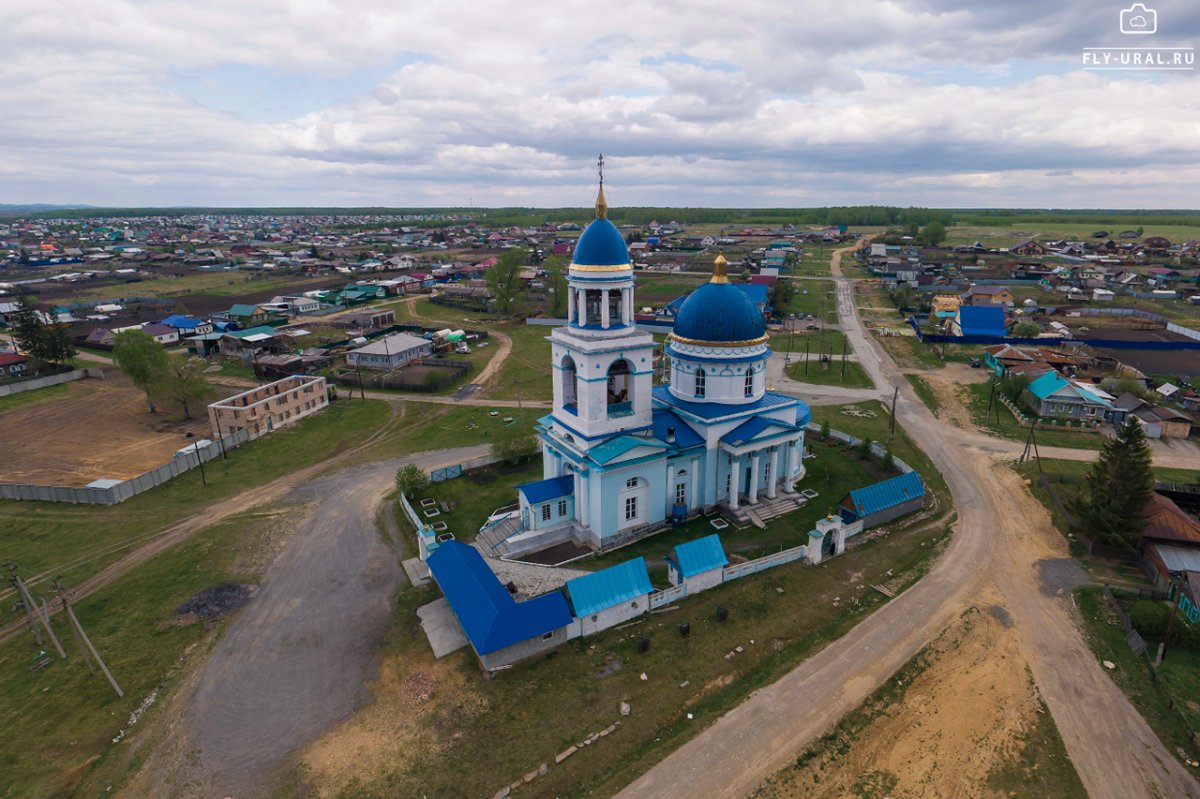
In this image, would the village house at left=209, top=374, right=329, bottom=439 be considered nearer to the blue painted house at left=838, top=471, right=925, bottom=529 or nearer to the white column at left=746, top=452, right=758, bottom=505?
the white column at left=746, top=452, right=758, bottom=505

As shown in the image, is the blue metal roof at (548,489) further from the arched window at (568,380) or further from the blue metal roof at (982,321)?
the blue metal roof at (982,321)

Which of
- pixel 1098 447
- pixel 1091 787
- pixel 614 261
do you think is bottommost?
pixel 1091 787

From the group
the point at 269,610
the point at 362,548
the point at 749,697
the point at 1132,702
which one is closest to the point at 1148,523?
the point at 1132,702

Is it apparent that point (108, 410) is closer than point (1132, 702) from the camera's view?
No

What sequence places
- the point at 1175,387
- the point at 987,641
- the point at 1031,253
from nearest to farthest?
the point at 987,641 → the point at 1175,387 → the point at 1031,253

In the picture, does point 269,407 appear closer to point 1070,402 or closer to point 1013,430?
point 1013,430

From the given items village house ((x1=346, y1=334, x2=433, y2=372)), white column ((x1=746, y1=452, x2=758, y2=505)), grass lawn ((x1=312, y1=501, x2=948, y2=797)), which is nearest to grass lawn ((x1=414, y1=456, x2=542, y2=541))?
grass lawn ((x1=312, y1=501, x2=948, y2=797))

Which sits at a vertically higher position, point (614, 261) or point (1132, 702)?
point (614, 261)

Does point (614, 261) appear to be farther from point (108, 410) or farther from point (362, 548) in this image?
point (108, 410)

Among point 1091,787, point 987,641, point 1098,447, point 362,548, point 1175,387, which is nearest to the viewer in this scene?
point 1091,787
